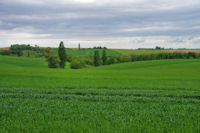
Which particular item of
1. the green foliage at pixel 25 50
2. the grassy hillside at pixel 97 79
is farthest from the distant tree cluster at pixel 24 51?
the grassy hillside at pixel 97 79

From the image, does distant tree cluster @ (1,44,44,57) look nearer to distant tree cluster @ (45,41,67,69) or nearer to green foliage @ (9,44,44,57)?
green foliage @ (9,44,44,57)

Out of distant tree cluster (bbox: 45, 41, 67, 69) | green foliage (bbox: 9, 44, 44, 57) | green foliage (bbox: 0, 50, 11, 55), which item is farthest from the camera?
green foliage (bbox: 9, 44, 44, 57)

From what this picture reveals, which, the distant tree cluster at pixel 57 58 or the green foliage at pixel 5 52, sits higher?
the green foliage at pixel 5 52

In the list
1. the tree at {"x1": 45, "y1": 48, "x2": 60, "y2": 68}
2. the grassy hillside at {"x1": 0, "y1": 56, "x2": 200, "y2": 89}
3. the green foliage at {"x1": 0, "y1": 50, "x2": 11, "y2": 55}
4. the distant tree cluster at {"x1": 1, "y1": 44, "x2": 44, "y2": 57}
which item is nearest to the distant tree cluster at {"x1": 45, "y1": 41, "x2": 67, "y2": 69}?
the tree at {"x1": 45, "y1": 48, "x2": 60, "y2": 68}

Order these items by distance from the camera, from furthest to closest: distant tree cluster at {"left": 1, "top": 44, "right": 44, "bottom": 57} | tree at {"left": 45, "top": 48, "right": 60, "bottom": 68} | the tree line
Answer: distant tree cluster at {"left": 1, "top": 44, "right": 44, "bottom": 57} → the tree line → tree at {"left": 45, "top": 48, "right": 60, "bottom": 68}

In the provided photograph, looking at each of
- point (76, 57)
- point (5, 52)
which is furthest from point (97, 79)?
point (5, 52)

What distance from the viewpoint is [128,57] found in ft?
398

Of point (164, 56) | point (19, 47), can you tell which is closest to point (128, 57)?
point (164, 56)

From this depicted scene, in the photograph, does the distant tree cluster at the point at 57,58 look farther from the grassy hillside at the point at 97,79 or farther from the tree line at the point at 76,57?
the grassy hillside at the point at 97,79

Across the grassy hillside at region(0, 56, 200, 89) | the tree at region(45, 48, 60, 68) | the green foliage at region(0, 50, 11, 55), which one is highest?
the green foliage at region(0, 50, 11, 55)

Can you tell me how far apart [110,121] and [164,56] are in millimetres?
109139

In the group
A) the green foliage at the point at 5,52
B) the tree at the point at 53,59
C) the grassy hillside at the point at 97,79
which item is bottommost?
the grassy hillside at the point at 97,79

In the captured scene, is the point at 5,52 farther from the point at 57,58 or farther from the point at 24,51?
the point at 57,58

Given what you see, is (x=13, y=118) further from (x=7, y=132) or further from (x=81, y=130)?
(x=81, y=130)
